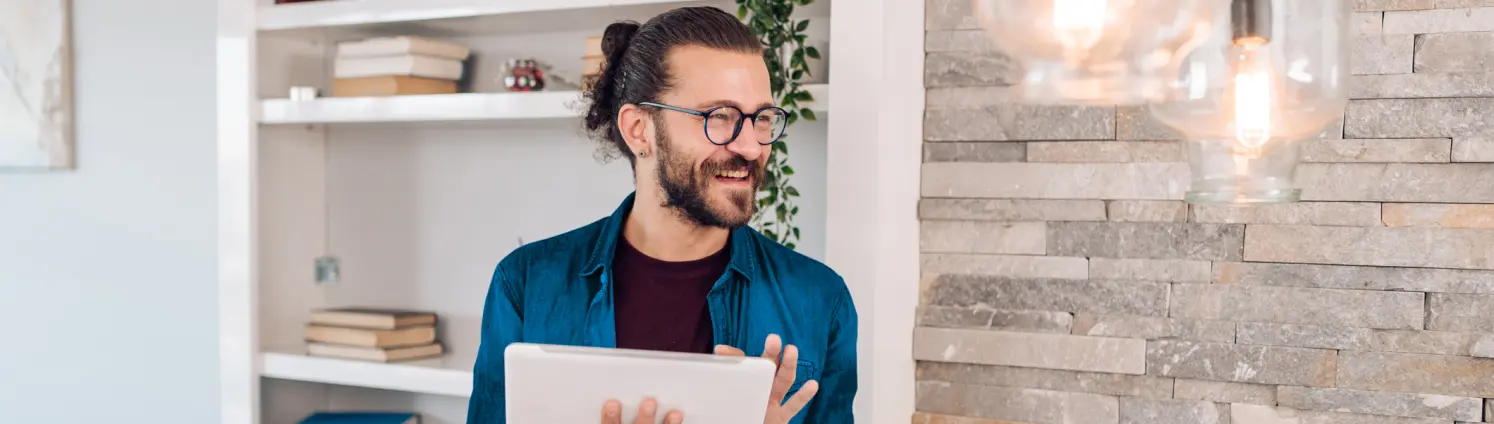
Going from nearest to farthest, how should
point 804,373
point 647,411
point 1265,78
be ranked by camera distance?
1. point 1265,78
2. point 647,411
3. point 804,373

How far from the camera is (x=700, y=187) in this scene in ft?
4.78

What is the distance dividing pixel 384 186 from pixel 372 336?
1.41ft

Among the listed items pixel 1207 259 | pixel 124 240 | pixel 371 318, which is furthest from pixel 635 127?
pixel 124 240

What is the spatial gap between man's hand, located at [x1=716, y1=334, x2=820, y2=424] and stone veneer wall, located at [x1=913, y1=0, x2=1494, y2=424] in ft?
2.05

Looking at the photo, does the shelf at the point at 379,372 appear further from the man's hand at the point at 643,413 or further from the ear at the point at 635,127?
the man's hand at the point at 643,413

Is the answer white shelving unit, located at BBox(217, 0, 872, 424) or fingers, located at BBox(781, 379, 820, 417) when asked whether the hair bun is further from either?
fingers, located at BBox(781, 379, 820, 417)

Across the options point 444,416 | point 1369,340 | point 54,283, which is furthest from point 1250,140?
point 54,283

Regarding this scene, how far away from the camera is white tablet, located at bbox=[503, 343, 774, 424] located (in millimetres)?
1175

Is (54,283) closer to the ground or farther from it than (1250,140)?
closer to the ground

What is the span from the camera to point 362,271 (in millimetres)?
2604

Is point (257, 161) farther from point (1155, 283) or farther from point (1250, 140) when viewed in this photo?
point (1250, 140)

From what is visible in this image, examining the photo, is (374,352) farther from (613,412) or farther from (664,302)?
(613,412)

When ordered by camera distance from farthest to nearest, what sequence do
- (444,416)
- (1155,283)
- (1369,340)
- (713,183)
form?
(444,416)
(1155,283)
(1369,340)
(713,183)

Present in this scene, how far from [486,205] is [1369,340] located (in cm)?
174
